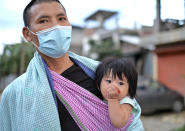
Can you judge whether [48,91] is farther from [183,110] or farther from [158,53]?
[158,53]

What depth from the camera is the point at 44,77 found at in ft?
4.35

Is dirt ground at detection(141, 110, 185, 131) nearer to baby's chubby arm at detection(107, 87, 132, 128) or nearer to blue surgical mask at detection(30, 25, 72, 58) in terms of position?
baby's chubby arm at detection(107, 87, 132, 128)

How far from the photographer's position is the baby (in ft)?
4.33

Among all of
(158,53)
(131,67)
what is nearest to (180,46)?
(158,53)

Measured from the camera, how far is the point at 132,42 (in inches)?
635

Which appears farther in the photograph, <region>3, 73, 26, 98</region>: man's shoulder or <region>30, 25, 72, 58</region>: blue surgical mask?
<region>30, 25, 72, 58</region>: blue surgical mask

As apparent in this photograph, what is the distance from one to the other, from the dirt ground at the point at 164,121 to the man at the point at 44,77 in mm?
5547

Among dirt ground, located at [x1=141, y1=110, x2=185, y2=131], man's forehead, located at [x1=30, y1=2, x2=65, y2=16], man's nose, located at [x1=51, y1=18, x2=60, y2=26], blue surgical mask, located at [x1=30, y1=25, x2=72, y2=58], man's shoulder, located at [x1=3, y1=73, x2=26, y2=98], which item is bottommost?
dirt ground, located at [x1=141, y1=110, x2=185, y2=131]

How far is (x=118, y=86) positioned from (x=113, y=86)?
76mm

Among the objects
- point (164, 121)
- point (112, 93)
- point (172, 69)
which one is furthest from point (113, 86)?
point (172, 69)

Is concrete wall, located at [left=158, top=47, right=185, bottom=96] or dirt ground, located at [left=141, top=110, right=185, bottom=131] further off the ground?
concrete wall, located at [left=158, top=47, right=185, bottom=96]

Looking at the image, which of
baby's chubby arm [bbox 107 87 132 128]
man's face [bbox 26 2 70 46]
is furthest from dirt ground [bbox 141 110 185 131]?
man's face [bbox 26 2 70 46]

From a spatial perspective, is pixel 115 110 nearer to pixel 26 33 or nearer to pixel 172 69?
pixel 26 33

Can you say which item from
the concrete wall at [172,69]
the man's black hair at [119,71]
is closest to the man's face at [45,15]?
the man's black hair at [119,71]
